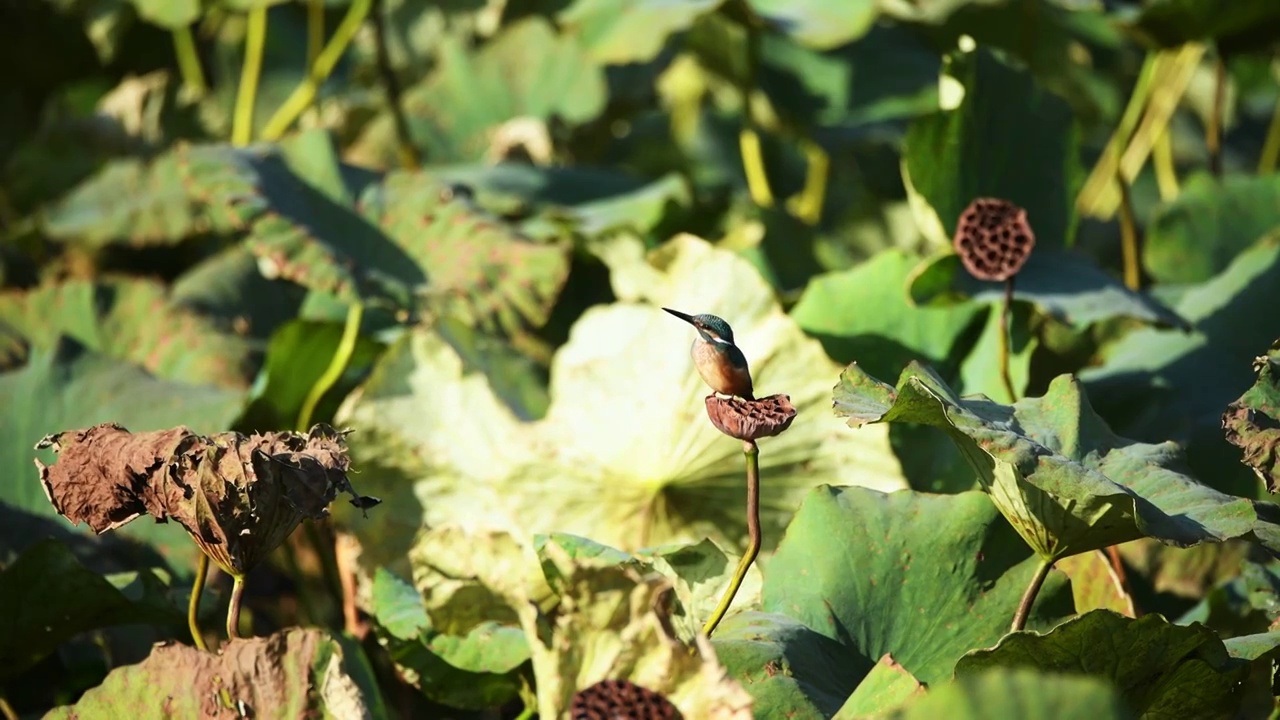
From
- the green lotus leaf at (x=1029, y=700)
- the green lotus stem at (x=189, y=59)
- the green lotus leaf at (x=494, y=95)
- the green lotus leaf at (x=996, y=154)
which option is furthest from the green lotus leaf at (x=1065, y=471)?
the green lotus stem at (x=189, y=59)

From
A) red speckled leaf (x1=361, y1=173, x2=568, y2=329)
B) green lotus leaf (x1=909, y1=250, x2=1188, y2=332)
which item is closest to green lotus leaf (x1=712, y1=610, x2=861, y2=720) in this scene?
green lotus leaf (x1=909, y1=250, x2=1188, y2=332)

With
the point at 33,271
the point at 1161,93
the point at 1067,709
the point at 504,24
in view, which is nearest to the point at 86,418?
the point at 33,271

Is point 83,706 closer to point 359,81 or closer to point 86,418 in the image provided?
point 86,418

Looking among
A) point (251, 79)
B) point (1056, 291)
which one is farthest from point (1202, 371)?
point (251, 79)

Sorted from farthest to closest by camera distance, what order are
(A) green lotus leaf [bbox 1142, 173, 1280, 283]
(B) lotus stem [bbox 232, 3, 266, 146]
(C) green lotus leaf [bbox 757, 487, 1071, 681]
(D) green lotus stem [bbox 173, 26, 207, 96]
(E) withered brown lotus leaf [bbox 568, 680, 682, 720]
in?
(D) green lotus stem [bbox 173, 26, 207, 96] → (B) lotus stem [bbox 232, 3, 266, 146] → (A) green lotus leaf [bbox 1142, 173, 1280, 283] → (C) green lotus leaf [bbox 757, 487, 1071, 681] → (E) withered brown lotus leaf [bbox 568, 680, 682, 720]

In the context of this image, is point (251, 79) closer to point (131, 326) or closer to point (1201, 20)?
point (131, 326)

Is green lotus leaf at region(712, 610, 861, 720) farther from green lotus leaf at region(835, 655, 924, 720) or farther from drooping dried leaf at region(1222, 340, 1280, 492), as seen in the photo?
drooping dried leaf at region(1222, 340, 1280, 492)
